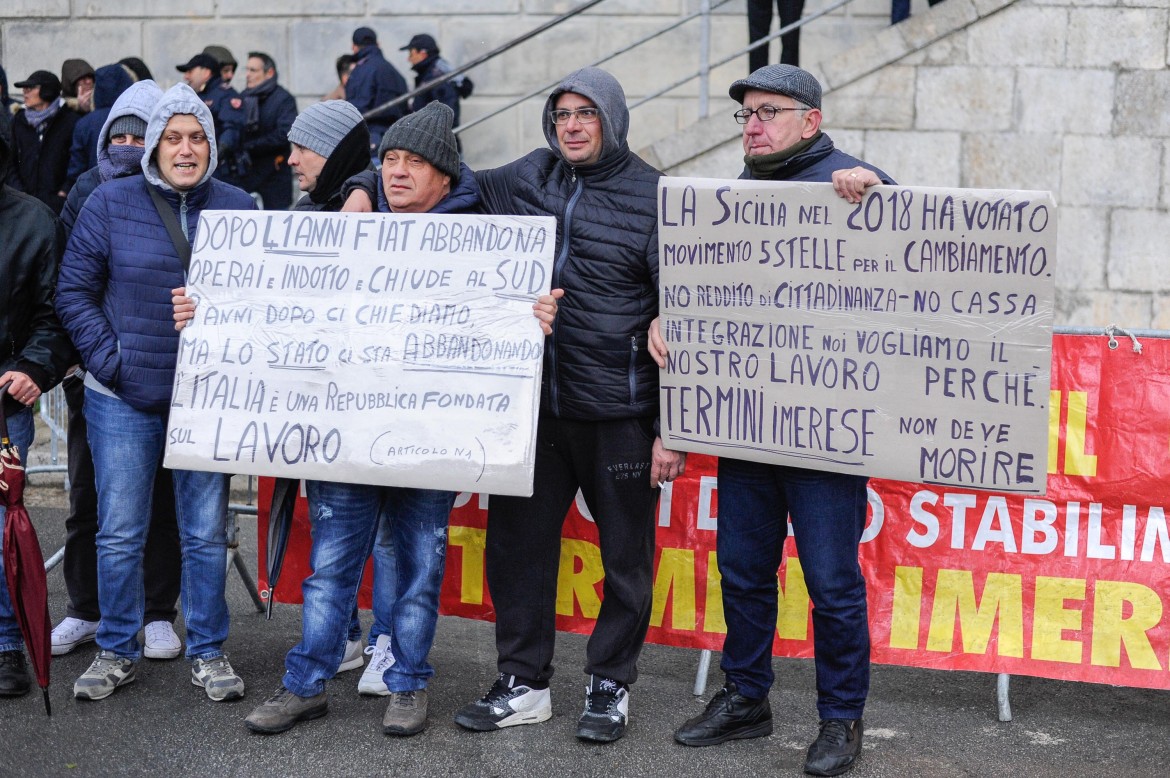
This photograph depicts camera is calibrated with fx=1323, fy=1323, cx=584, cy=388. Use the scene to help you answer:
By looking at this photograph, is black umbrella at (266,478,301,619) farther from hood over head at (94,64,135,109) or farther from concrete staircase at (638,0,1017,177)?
concrete staircase at (638,0,1017,177)

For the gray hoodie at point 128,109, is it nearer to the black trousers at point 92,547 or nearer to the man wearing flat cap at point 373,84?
the black trousers at point 92,547

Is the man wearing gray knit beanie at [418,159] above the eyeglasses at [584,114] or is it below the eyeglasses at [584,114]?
below

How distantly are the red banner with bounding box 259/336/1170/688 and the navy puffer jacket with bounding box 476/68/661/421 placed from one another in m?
0.80

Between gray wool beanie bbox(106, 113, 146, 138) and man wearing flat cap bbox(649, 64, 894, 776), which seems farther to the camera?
gray wool beanie bbox(106, 113, 146, 138)

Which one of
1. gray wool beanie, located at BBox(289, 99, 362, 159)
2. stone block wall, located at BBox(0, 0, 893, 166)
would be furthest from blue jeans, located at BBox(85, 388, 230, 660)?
stone block wall, located at BBox(0, 0, 893, 166)

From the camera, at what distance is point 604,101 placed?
406 centimetres

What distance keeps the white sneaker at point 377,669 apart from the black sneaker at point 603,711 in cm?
72

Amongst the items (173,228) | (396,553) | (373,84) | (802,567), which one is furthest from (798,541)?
(373,84)

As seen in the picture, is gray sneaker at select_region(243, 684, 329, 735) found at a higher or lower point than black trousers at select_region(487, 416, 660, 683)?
lower

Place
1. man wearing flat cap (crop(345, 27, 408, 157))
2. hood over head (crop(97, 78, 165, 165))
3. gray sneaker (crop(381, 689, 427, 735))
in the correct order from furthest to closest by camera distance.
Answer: man wearing flat cap (crop(345, 27, 408, 157)) → hood over head (crop(97, 78, 165, 165)) → gray sneaker (crop(381, 689, 427, 735))

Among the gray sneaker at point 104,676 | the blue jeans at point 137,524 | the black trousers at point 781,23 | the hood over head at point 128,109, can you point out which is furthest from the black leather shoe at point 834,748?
the black trousers at point 781,23

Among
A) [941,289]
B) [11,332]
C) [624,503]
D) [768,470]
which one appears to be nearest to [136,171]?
[11,332]

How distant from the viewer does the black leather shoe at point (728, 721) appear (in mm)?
4262

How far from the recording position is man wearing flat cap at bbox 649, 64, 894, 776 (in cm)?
403
